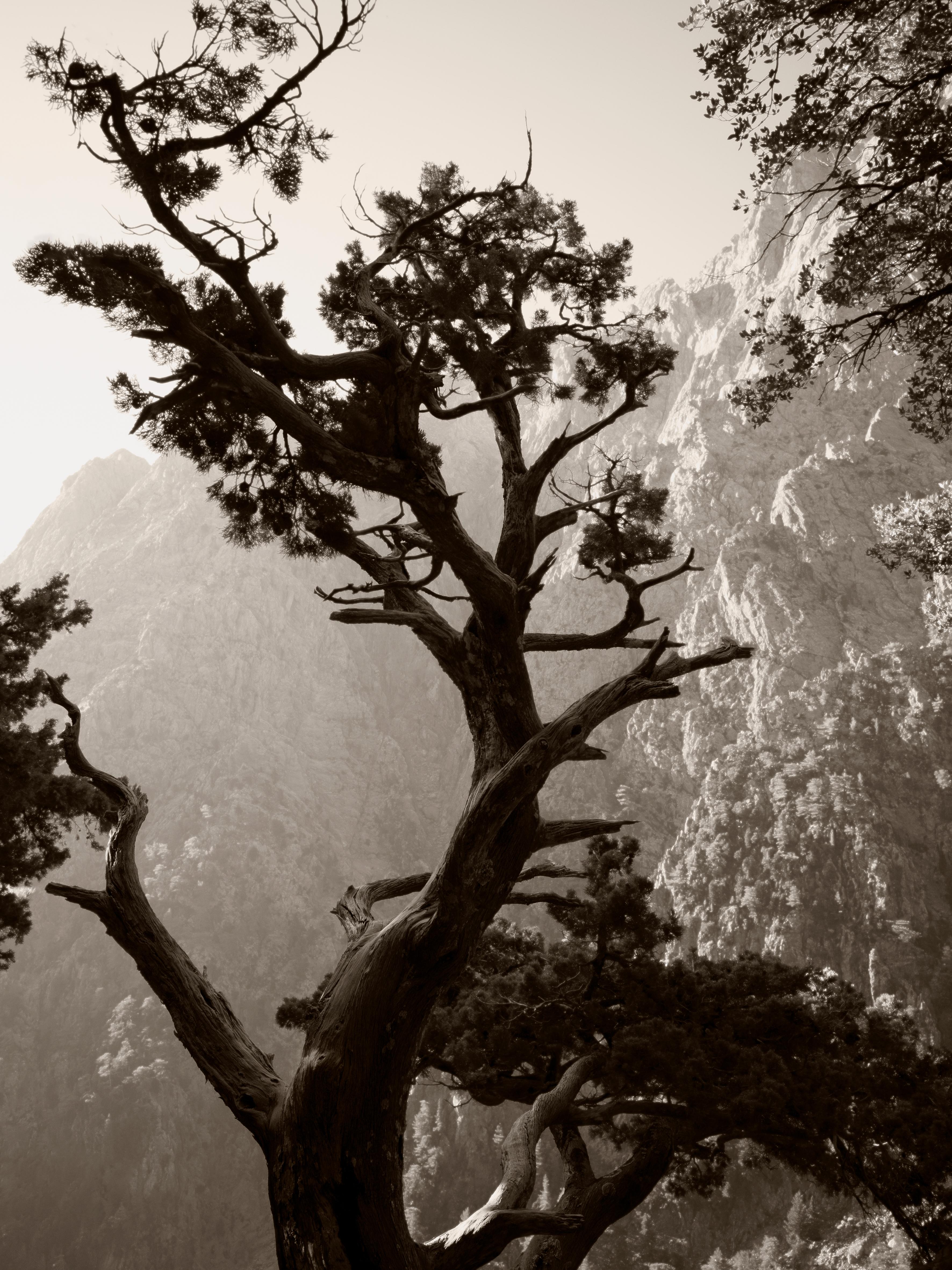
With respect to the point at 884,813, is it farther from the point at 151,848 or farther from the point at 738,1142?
the point at 151,848

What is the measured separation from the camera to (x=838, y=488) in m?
64.1

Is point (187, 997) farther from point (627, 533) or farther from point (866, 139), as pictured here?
point (866, 139)

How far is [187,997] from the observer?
181 inches

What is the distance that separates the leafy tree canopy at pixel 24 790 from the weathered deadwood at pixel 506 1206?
6047mm

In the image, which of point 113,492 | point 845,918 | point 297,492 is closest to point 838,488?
point 845,918

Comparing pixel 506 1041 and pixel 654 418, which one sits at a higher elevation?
pixel 654 418

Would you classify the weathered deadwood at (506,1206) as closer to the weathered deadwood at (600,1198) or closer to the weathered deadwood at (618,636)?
the weathered deadwood at (600,1198)

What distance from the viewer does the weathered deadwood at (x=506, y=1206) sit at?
4.61 m

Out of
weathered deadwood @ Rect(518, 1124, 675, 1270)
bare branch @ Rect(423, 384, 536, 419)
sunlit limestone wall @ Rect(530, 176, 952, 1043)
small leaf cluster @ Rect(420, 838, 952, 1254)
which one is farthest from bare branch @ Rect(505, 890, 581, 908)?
sunlit limestone wall @ Rect(530, 176, 952, 1043)

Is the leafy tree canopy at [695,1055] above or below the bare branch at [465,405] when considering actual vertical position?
below

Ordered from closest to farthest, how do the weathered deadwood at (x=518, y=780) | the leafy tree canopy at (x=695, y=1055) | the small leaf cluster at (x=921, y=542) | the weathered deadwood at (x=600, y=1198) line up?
the weathered deadwood at (x=518, y=780), the weathered deadwood at (x=600, y=1198), the leafy tree canopy at (x=695, y=1055), the small leaf cluster at (x=921, y=542)

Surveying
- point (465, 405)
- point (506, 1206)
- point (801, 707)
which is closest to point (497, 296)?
point (465, 405)

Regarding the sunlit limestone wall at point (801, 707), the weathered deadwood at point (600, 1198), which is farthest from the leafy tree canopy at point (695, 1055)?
the sunlit limestone wall at point (801, 707)

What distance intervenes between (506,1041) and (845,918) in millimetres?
43392
